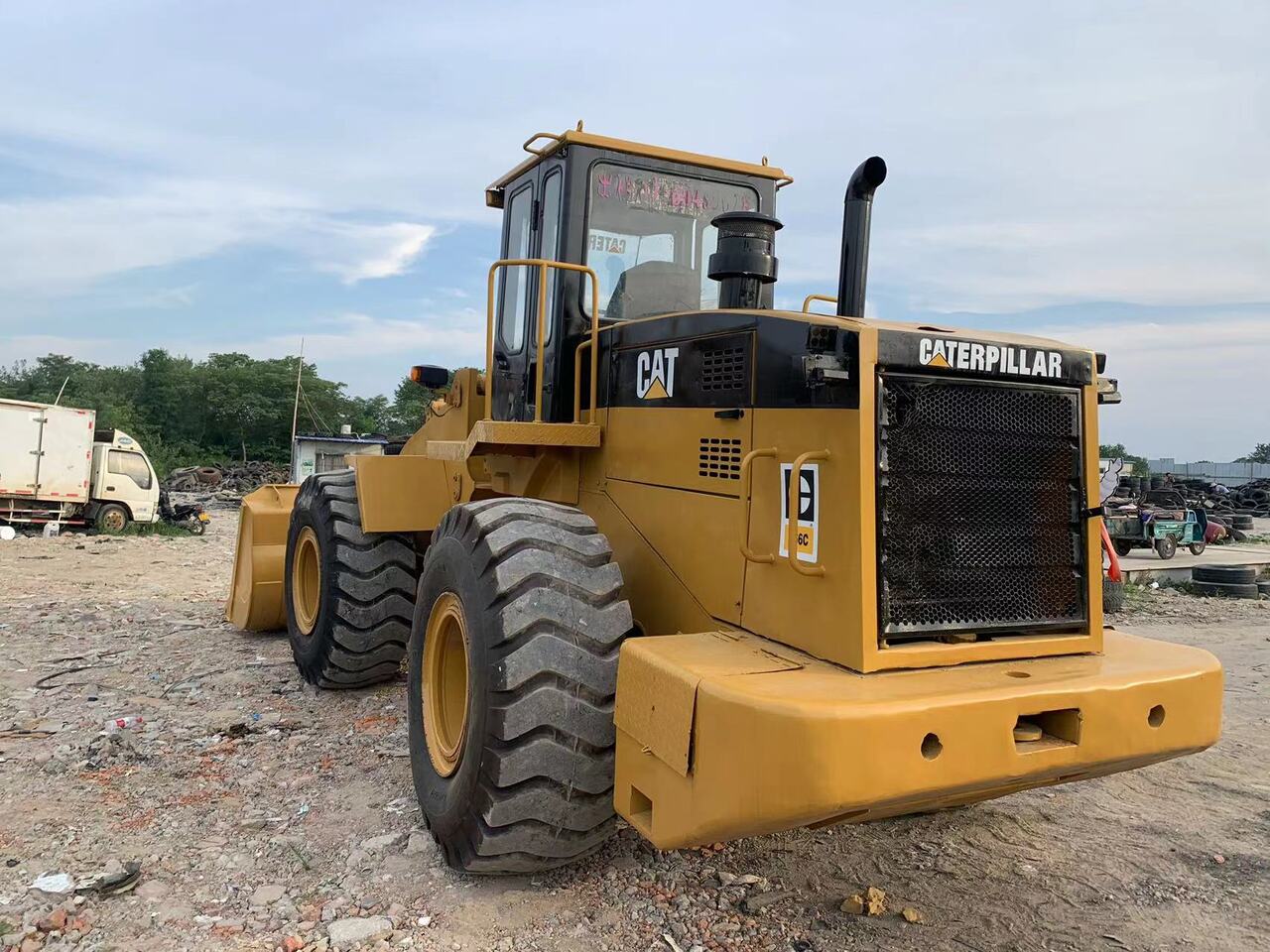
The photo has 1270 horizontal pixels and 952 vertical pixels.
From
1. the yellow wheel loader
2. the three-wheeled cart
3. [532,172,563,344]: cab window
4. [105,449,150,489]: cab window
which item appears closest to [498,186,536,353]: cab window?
[532,172,563,344]: cab window

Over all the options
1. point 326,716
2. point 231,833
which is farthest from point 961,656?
point 326,716

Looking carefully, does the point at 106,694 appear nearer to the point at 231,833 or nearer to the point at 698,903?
the point at 231,833

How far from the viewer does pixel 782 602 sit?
3.19 meters

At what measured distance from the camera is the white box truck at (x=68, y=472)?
17172mm

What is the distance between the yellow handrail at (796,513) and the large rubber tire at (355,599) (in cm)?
339

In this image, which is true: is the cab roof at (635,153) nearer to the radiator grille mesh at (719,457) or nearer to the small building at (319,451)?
the radiator grille mesh at (719,457)

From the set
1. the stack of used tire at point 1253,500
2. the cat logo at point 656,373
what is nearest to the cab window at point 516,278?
the cat logo at point 656,373

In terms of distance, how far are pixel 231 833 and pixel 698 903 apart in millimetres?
2023

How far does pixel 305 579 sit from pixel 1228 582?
12.2 meters

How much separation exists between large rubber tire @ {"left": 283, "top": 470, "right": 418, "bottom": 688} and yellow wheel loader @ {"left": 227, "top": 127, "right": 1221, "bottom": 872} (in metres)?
1.75

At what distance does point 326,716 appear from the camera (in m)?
5.58

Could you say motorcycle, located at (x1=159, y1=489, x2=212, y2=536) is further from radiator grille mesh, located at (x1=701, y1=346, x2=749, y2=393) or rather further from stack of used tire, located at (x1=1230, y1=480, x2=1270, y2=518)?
stack of used tire, located at (x1=1230, y1=480, x2=1270, y2=518)

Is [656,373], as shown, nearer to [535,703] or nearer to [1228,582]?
[535,703]

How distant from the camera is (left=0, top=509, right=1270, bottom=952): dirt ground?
321 cm
